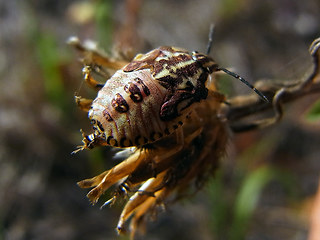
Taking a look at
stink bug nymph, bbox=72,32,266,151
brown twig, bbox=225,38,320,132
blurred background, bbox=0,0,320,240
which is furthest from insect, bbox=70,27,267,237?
blurred background, bbox=0,0,320,240

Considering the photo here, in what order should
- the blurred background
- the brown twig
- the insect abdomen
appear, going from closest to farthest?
1. the insect abdomen
2. the brown twig
3. the blurred background

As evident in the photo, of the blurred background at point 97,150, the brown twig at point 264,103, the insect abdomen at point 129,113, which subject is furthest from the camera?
the blurred background at point 97,150

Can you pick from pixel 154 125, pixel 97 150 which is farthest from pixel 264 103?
pixel 97 150

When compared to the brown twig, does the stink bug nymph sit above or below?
above

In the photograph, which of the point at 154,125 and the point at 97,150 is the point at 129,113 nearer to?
the point at 154,125

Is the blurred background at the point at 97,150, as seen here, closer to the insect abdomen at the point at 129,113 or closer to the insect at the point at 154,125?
the insect at the point at 154,125

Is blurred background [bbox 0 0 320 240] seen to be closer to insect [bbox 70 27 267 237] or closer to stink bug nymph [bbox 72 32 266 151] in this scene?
insect [bbox 70 27 267 237]

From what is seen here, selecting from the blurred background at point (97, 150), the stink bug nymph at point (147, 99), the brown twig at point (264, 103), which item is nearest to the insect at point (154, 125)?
→ the stink bug nymph at point (147, 99)
